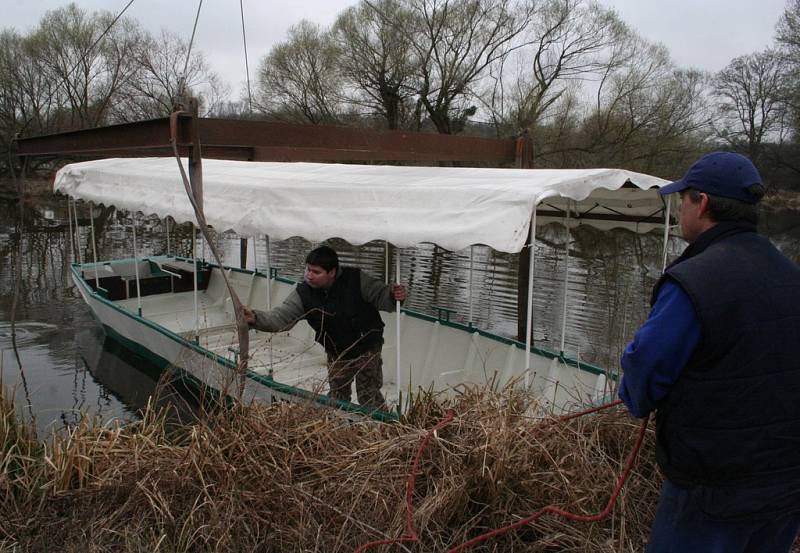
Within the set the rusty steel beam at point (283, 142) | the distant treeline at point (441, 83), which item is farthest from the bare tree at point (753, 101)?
the rusty steel beam at point (283, 142)

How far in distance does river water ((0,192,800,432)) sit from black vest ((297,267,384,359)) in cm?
201

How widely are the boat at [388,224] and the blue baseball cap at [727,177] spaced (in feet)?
7.06

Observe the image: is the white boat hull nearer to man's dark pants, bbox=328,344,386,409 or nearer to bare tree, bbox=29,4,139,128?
man's dark pants, bbox=328,344,386,409

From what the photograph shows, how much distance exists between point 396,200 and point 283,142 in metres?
1.68

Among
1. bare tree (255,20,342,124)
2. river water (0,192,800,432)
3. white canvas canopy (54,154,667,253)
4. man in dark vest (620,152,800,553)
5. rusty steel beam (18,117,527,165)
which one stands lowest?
river water (0,192,800,432)

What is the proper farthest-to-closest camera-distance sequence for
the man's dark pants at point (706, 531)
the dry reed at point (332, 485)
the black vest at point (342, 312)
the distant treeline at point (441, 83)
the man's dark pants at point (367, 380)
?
the distant treeline at point (441, 83)
the man's dark pants at point (367, 380)
the black vest at point (342, 312)
the dry reed at point (332, 485)
the man's dark pants at point (706, 531)

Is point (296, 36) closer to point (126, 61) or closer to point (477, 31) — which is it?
point (477, 31)

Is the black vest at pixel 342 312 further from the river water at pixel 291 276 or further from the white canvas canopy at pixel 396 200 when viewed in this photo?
the river water at pixel 291 276

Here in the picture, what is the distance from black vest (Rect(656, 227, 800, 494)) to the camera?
1954 millimetres

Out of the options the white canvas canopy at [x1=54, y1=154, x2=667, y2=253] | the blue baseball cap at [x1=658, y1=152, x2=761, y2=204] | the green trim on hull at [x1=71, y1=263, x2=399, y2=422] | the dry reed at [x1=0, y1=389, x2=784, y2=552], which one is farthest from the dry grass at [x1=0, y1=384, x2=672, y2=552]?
the blue baseball cap at [x1=658, y1=152, x2=761, y2=204]

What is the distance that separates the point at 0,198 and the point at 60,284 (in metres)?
24.9

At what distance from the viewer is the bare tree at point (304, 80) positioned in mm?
27844

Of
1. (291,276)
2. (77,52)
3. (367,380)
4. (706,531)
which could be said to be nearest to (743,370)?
(706,531)

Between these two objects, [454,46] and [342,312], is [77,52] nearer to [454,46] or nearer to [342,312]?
[454,46]
